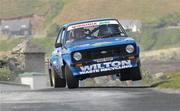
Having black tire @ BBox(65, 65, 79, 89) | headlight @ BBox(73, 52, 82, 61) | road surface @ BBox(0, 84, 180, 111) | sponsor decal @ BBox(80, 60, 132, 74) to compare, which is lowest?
road surface @ BBox(0, 84, 180, 111)

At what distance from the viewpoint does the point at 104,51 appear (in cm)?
1628

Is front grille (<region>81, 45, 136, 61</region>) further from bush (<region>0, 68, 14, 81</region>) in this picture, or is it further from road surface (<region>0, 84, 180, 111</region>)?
bush (<region>0, 68, 14, 81</region>)

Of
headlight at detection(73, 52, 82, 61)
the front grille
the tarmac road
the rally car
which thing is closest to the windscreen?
the rally car

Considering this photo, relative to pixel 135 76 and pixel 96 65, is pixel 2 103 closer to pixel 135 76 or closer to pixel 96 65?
pixel 96 65

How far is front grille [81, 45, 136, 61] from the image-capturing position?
16.3 metres

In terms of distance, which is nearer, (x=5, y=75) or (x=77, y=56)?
(x=77, y=56)

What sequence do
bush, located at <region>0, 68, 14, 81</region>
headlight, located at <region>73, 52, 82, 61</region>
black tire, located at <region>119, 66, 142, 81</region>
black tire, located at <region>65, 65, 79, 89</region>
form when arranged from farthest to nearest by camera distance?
bush, located at <region>0, 68, 14, 81</region> < black tire, located at <region>119, 66, 142, 81</region> < black tire, located at <region>65, 65, 79, 89</region> < headlight, located at <region>73, 52, 82, 61</region>

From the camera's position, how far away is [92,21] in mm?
17766

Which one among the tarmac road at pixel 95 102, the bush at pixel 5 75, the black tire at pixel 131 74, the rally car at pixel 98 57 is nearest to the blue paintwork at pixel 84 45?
the rally car at pixel 98 57

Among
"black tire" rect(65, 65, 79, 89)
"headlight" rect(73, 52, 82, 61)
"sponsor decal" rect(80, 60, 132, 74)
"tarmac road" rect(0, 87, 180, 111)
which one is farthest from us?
"black tire" rect(65, 65, 79, 89)

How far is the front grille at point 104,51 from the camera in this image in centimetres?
1627

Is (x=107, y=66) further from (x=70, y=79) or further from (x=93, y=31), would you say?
(x=93, y=31)

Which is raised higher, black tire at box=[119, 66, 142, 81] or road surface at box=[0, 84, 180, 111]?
black tire at box=[119, 66, 142, 81]

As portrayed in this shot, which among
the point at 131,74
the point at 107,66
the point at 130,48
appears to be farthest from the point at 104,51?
the point at 131,74
